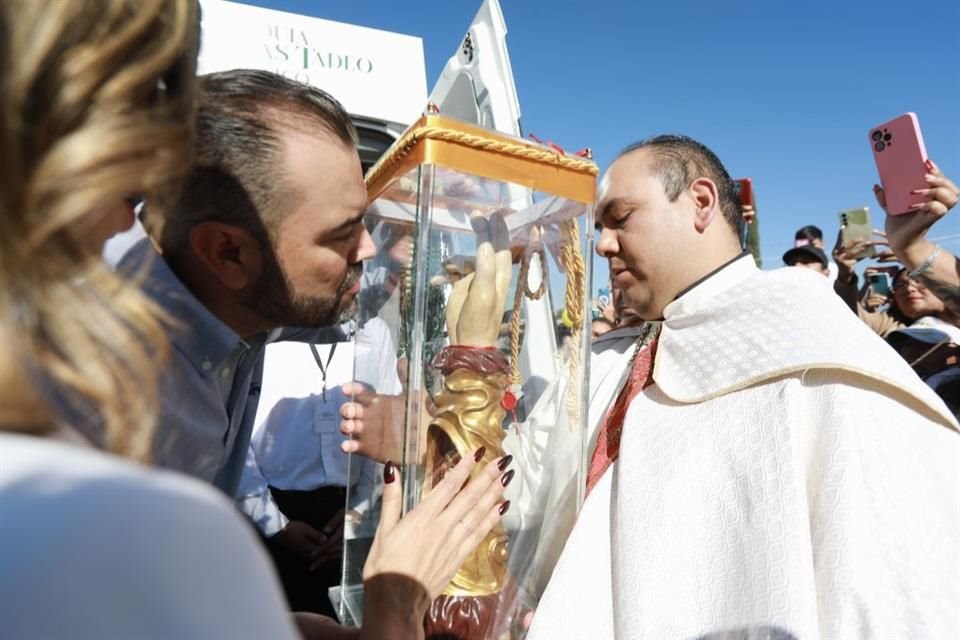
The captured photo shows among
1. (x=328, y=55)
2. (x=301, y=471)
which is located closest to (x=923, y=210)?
(x=301, y=471)

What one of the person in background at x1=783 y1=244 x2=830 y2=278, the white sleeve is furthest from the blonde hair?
the person in background at x1=783 y1=244 x2=830 y2=278

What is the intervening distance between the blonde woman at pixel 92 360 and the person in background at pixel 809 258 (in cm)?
508

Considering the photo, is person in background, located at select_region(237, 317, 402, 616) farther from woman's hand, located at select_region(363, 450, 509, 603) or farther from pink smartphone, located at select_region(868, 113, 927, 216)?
pink smartphone, located at select_region(868, 113, 927, 216)

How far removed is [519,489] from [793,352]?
28.3 inches

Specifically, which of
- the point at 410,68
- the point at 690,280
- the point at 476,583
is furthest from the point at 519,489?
the point at 410,68

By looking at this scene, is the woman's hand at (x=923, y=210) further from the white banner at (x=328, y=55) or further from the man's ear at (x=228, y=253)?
the man's ear at (x=228, y=253)

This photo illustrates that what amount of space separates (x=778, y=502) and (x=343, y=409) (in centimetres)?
107

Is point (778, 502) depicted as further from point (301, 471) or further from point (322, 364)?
point (301, 471)

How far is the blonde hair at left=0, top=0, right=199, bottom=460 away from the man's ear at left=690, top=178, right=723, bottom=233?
177 cm

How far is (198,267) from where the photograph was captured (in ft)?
4.83

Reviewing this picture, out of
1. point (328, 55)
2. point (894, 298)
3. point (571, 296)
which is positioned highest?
point (328, 55)

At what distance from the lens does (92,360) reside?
0.53 meters

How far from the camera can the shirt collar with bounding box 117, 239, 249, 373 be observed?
4.57 feet

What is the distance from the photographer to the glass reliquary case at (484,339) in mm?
1446
